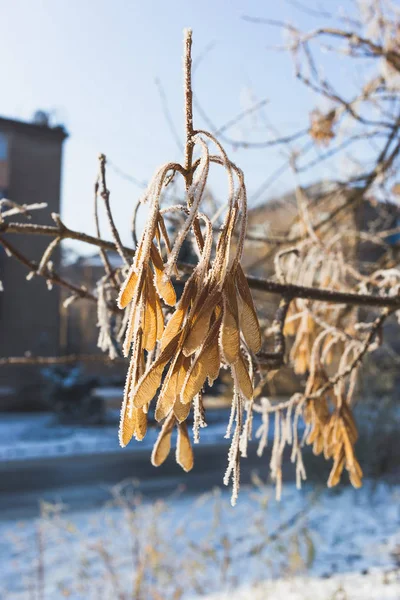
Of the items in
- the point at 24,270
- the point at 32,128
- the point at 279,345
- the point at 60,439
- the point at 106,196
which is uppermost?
the point at 32,128

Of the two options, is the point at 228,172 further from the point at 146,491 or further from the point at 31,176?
the point at 31,176

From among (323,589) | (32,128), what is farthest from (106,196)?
(32,128)

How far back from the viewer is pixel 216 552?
13.9 feet

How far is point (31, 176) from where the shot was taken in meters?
13.6

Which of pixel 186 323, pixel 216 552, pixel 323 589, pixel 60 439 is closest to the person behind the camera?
pixel 186 323

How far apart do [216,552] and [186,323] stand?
13.8ft

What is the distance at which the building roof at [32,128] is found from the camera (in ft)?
42.7

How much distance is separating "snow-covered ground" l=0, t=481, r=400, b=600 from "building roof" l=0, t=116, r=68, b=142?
9.84 m

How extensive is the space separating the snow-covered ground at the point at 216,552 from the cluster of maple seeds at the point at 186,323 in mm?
2584

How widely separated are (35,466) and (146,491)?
6.84 ft

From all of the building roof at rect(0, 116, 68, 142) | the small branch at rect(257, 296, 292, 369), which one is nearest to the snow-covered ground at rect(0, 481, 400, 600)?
the small branch at rect(257, 296, 292, 369)

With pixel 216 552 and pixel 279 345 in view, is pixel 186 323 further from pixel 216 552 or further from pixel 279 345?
pixel 216 552

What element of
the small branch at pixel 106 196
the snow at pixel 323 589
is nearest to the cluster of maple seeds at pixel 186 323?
the small branch at pixel 106 196

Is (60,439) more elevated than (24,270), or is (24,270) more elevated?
(24,270)
